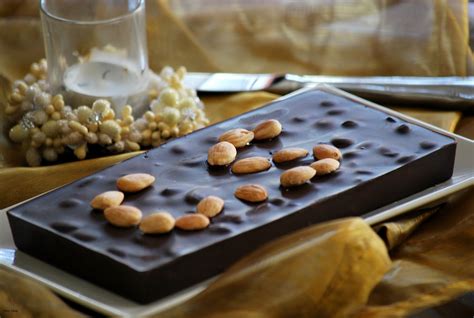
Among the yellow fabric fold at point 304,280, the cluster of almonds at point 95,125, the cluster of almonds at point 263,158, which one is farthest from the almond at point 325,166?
the cluster of almonds at point 95,125

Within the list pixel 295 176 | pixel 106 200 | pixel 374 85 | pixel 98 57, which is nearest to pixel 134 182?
pixel 106 200

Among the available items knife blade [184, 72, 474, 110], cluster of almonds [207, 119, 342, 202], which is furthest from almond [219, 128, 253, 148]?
knife blade [184, 72, 474, 110]

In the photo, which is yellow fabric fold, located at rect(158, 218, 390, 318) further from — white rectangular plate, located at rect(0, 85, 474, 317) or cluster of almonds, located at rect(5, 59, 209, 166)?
cluster of almonds, located at rect(5, 59, 209, 166)

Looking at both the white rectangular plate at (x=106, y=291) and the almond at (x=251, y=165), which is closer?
the white rectangular plate at (x=106, y=291)

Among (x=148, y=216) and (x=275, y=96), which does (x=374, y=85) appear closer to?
(x=275, y=96)

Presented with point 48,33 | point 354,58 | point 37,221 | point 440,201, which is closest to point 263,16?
point 354,58

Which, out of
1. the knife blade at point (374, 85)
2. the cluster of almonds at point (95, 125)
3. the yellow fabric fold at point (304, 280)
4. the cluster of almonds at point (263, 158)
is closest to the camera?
the yellow fabric fold at point (304, 280)

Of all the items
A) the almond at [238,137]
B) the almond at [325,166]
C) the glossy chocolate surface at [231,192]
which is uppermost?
the almond at [238,137]

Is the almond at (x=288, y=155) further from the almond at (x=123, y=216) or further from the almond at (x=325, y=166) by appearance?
the almond at (x=123, y=216)

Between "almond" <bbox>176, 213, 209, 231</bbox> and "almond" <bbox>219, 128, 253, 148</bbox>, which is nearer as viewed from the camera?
"almond" <bbox>176, 213, 209, 231</bbox>
